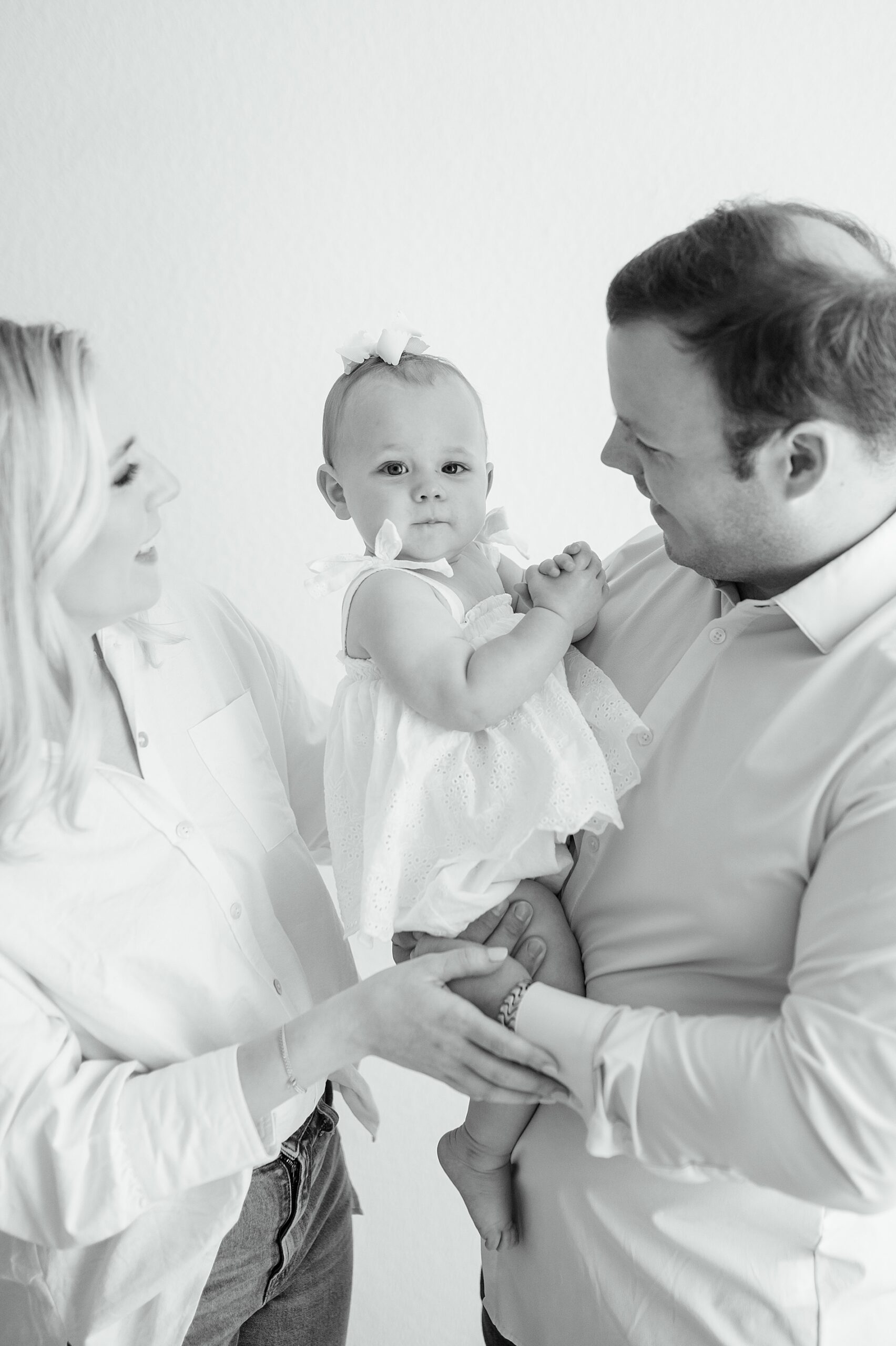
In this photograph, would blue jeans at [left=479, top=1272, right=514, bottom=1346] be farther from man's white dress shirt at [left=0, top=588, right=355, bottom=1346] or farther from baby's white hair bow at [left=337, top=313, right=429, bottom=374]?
baby's white hair bow at [left=337, top=313, right=429, bottom=374]

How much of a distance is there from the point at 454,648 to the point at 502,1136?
670mm

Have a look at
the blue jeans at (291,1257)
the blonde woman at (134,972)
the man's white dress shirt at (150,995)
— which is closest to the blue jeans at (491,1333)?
the blue jeans at (291,1257)

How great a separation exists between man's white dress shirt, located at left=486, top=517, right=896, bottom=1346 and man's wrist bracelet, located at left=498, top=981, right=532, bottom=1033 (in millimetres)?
17

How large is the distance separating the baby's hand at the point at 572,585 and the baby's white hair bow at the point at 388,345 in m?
0.38

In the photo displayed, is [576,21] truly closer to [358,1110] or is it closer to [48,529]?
[48,529]

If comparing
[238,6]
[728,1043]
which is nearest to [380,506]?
[728,1043]

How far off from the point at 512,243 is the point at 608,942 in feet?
5.19

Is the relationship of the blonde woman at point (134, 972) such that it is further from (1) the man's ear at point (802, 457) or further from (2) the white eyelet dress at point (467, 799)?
(1) the man's ear at point (802, 457)

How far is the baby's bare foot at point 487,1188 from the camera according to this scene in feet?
4.99

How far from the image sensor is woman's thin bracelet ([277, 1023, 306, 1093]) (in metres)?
1.33

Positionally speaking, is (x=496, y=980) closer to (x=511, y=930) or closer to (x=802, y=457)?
(x=511, y=930)

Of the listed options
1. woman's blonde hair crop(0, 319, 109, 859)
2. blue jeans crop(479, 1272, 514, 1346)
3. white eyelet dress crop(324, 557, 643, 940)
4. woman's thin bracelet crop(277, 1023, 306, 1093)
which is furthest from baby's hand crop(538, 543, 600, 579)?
blue jeans crop(479, 1272, 514, 1346)

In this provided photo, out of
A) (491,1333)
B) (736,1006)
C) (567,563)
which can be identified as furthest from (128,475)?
(491,1333)

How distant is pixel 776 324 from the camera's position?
115 cm
